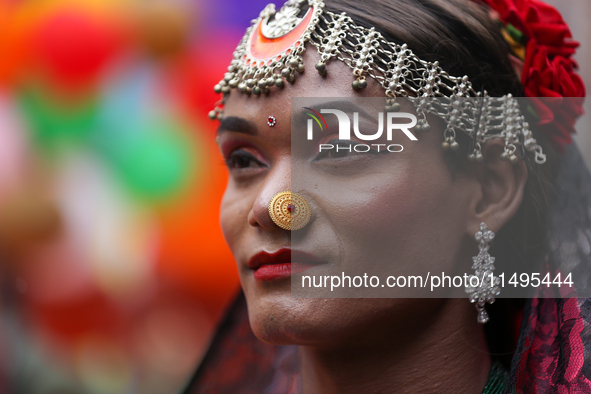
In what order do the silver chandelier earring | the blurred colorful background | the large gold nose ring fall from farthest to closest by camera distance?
the blurred colorful background
the silver chandelier earring
the large gold nose ring

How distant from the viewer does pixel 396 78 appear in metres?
1.67

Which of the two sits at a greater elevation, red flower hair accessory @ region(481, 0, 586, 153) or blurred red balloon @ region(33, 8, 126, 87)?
blurred red balloon @ region(33, 8, 126, 87)

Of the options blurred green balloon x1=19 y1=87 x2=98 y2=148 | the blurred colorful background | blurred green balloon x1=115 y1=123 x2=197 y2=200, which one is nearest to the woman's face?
the blurred colorful background

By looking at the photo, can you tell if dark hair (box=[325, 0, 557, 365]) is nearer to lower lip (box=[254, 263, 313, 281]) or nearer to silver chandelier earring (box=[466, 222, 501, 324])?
silver chandelier earring (box=[466, 222, 501, 324])

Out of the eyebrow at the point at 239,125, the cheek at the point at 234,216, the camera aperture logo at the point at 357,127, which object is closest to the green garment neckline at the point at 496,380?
the camera aperture logo at the point at 357,127

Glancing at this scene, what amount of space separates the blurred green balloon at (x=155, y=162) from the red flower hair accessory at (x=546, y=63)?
2.07 meters

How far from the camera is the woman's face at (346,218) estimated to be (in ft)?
5.28

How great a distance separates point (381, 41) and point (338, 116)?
11.6 inches

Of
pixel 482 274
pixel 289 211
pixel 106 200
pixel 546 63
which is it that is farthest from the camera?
pixel 106 200

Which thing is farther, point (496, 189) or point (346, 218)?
point (496, 189)

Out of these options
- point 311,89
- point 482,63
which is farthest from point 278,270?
point 482,63

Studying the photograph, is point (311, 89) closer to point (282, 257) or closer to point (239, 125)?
point (239, 125)

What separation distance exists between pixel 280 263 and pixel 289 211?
0.17 metres

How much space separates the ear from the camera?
1.77 m
